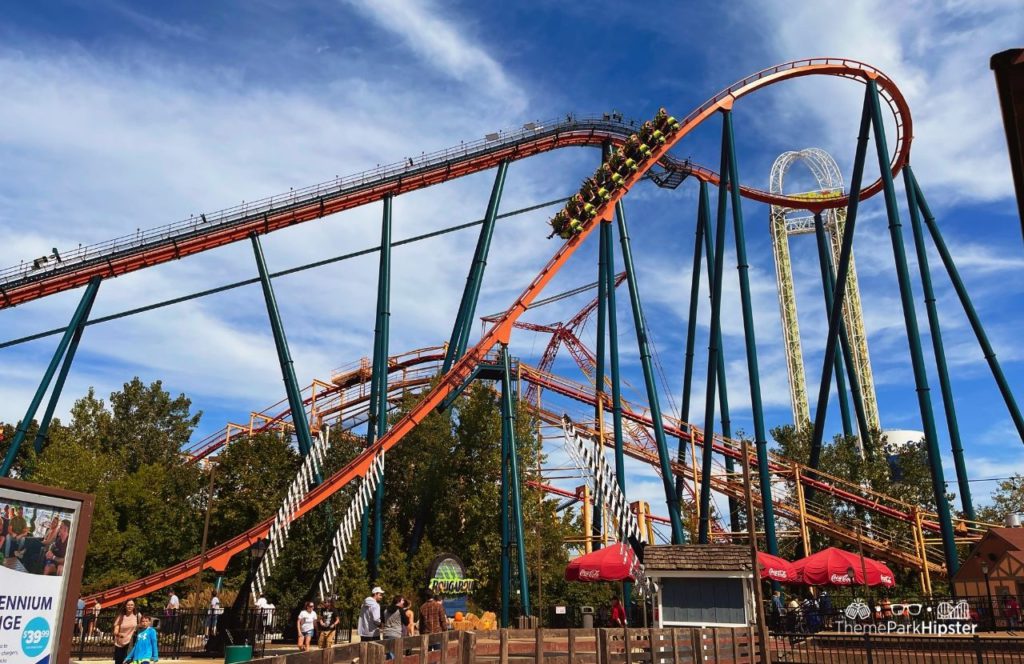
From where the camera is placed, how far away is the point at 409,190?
88.3 ft

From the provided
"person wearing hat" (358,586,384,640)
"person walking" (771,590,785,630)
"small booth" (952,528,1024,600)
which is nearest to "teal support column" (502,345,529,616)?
"person walking" (771,590,785,630)

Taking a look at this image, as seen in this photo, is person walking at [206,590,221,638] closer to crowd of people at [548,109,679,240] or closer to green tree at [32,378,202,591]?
green tree at [32,378,202,591]

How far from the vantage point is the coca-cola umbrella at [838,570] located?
16953 mm

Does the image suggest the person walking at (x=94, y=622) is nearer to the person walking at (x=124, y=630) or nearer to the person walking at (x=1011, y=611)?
the person walking at (x=124, y=630)

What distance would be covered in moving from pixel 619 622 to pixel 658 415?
8.65m

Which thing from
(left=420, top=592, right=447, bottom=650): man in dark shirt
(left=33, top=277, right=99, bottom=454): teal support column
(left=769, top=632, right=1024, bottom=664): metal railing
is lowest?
(left=769, top=632, right=1024, bottom=664): metal railing

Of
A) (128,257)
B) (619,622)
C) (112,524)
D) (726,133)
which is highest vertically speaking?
(726,133)

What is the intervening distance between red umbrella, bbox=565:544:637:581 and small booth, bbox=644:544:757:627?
5.59ft

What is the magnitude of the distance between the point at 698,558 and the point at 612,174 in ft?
48.9

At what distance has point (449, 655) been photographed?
9008mm

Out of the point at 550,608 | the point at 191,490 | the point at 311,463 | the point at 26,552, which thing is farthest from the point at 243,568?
the point at 26,552

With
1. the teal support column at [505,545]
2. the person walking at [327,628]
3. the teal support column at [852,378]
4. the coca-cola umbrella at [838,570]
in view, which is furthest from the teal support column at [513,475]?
the teal support column at [852,378]

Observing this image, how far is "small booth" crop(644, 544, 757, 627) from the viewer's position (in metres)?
15.1

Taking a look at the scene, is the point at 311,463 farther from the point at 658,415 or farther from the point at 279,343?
the point at 658,415
